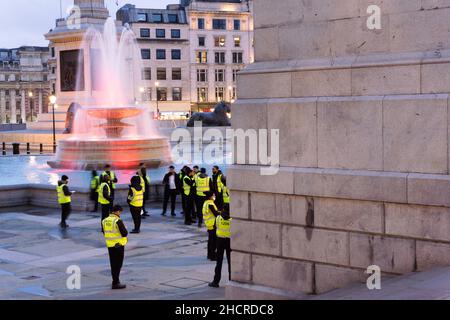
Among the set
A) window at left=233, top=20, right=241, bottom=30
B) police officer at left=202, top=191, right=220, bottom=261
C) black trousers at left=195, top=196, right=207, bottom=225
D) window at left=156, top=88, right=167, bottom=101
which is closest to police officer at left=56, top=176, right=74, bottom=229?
black trousers at left=195, top=196, right=207, bottom=225

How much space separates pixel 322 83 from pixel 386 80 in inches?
33.7

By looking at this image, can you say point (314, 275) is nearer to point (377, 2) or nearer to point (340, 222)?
point (340, 222)

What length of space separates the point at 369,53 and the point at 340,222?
2038 mm

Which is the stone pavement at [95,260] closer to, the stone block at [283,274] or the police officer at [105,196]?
the police officer at [105,196]

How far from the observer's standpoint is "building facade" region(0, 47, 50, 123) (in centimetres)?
14775

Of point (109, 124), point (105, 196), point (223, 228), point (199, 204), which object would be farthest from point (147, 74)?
point (223, 228)

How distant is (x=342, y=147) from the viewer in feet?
28.0

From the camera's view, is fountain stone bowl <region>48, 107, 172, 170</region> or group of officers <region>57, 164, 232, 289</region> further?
fountain stone bowl <region>48, 107, 172, 170</region>

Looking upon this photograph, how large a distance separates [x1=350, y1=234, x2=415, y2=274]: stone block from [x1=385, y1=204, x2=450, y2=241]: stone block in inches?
4.8

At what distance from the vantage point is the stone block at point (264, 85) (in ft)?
29.9

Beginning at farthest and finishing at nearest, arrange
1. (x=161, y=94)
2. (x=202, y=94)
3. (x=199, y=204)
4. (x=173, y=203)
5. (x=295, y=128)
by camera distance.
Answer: (x=202, y=94), (x=161, y=94), (x=173, y=203), (x=199, y=204), (x=295, y=128)

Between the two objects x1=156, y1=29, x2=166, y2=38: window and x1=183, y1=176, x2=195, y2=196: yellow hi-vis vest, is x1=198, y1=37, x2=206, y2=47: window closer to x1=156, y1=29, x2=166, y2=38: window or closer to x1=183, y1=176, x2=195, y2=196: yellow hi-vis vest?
x1=156, y1=29, x2=166, y2=38: window

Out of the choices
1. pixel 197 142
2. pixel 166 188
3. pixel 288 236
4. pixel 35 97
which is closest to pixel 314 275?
pixel 288 236

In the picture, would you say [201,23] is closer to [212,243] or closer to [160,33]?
[160,33]
